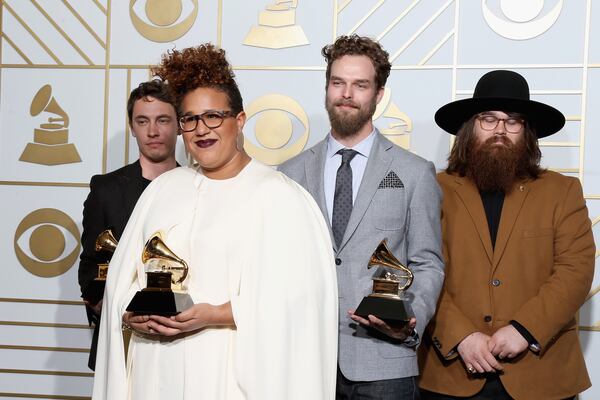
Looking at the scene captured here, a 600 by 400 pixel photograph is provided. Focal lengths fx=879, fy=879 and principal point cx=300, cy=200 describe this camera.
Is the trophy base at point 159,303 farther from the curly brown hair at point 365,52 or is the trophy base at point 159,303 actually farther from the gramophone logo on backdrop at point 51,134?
the gramophone logo on backdrop at point 51,134

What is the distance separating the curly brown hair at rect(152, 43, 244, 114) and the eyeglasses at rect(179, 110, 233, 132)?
0.22ft

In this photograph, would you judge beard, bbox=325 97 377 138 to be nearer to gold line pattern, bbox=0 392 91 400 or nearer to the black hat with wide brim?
the black hat with wide brim

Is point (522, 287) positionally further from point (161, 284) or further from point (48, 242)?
point (48, 242)

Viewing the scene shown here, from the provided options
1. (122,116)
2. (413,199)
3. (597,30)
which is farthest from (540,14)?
(122,116)

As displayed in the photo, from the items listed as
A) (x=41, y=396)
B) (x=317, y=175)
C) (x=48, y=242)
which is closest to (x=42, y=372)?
(x=41, y=396)

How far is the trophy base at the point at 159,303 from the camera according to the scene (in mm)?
3043

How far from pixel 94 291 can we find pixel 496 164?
1.90 metres

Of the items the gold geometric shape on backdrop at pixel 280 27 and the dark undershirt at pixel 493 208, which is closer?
the dark undershirt at pixel 493 208

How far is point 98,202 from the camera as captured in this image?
14.1 ft

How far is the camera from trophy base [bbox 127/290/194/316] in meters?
3.04

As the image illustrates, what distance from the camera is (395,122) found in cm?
527

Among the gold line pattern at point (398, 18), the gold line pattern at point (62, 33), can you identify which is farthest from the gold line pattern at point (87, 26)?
the gold line pattern at point (398, 18)

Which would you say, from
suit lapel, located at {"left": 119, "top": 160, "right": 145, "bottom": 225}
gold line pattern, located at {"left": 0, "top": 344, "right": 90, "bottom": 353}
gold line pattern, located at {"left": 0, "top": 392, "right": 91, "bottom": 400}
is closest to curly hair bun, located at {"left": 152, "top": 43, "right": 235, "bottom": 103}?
suit lapel, located at {"left": 119, "top": 160, "right": 145, "bottom": 225}

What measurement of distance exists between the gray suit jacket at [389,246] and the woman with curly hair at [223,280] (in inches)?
12.5
